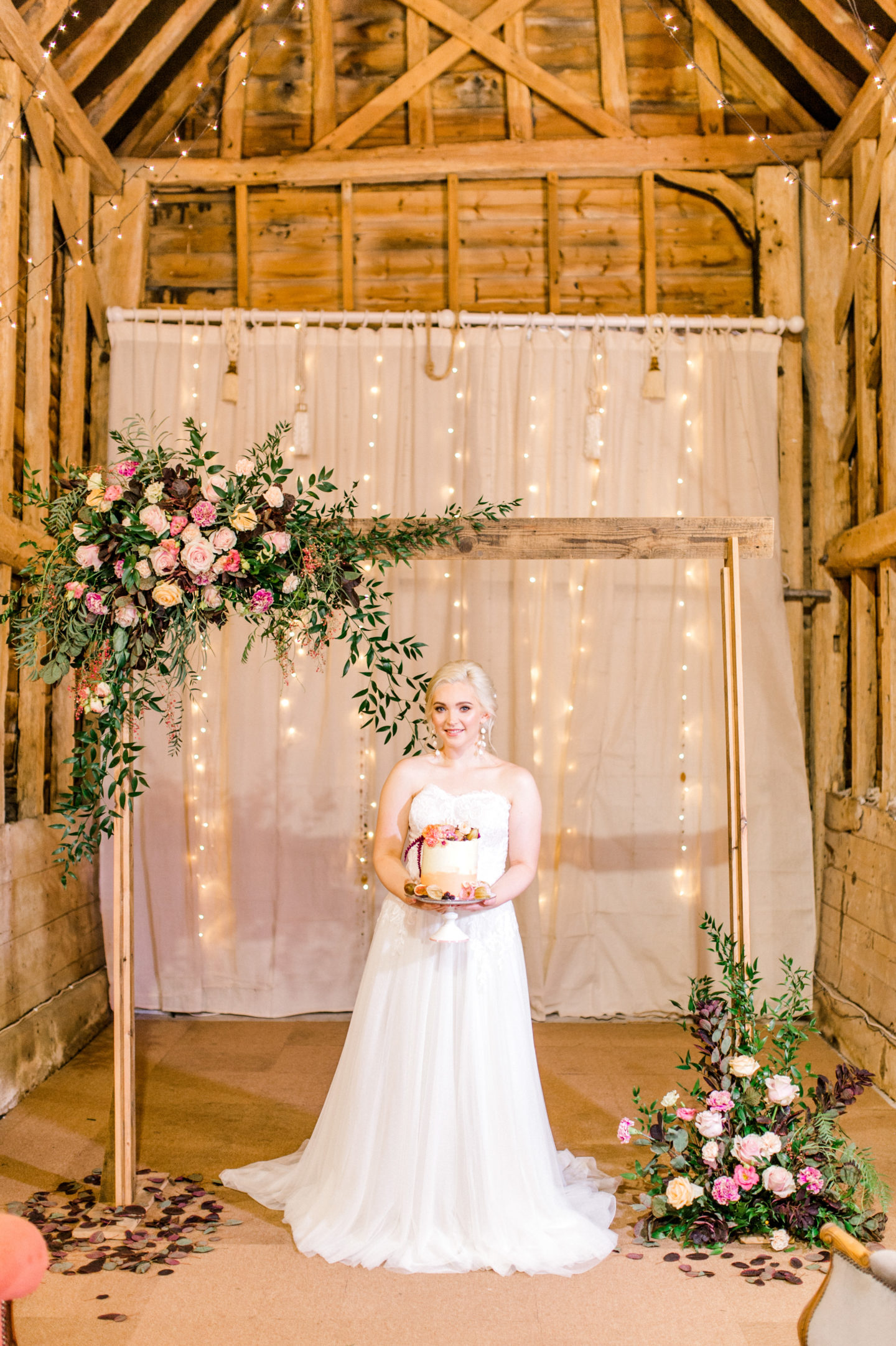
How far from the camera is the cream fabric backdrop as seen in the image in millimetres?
5062

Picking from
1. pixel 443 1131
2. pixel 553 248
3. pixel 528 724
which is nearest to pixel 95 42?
pixel 553 248

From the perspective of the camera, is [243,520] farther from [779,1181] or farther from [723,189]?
[723,189]

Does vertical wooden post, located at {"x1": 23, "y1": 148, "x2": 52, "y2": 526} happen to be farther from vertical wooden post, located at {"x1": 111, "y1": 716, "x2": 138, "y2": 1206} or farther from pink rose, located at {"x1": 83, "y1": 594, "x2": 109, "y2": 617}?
vertical wooden post, located at {"x1": 111, "y1": 716, "x2": 138, "y2": 1206}

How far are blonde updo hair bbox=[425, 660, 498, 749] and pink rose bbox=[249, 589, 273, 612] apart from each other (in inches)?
21.9

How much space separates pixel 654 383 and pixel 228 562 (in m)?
2.98

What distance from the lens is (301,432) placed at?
5.11 meters

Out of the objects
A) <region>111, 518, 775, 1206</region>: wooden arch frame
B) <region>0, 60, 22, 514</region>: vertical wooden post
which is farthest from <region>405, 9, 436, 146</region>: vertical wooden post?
<region>111, 518, 775, 1206</region>: wooden arch frame

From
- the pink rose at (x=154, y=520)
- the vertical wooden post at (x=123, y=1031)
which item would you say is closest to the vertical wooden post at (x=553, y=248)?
the pink rose at (x=154, y=520)

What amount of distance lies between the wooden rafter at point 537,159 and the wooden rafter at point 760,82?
10 cm

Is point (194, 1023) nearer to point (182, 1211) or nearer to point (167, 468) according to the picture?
point (182, 1211)

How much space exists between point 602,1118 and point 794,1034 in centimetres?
109

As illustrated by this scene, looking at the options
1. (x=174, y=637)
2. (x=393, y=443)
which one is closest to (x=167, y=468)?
(x=174, y=637)

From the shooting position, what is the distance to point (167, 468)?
3.06 metres

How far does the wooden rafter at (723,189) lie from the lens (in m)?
5.36
